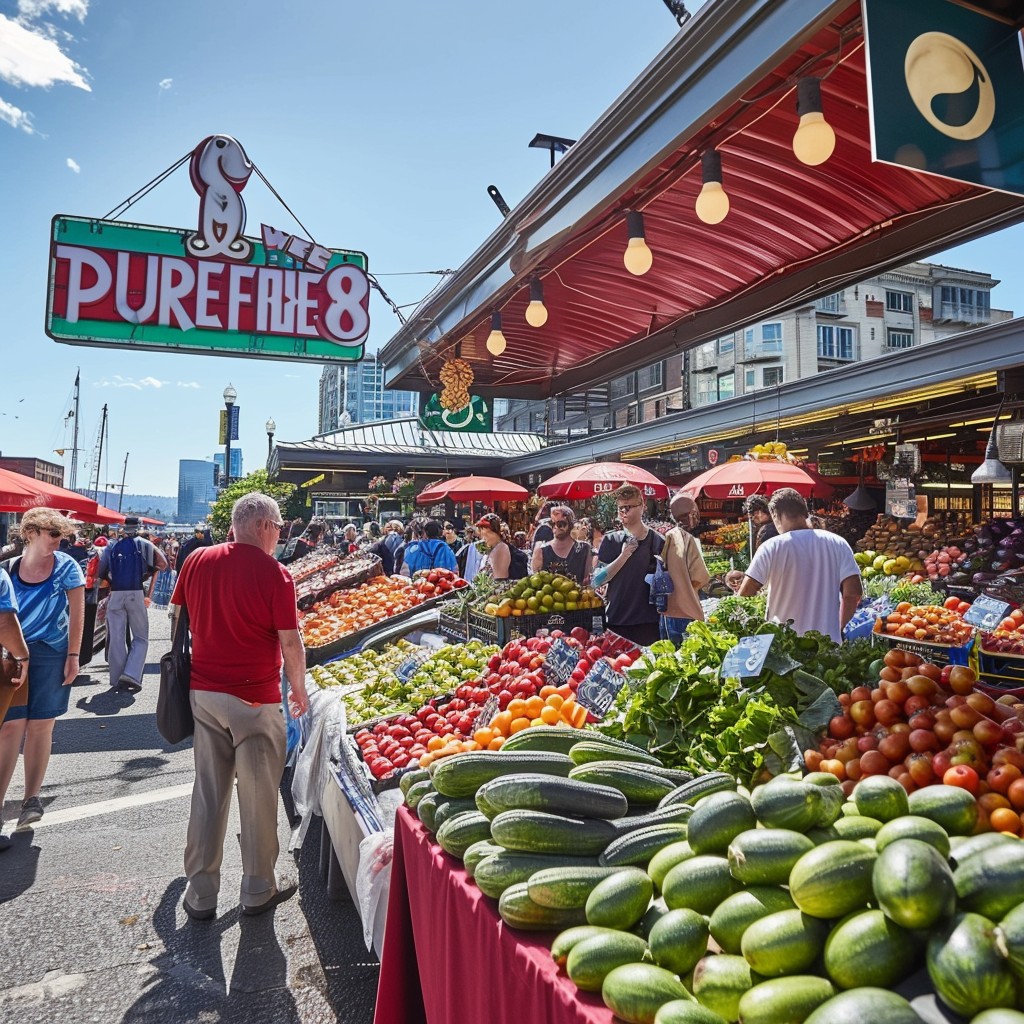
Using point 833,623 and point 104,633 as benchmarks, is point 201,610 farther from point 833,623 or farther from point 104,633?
point 104,633

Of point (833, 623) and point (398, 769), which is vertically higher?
point (833, 623)

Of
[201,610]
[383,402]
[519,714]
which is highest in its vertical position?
[383,402]

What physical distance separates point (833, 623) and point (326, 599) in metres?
A: 5.62

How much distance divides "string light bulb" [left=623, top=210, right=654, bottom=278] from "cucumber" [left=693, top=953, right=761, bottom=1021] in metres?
3.45

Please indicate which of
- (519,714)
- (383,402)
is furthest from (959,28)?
(383,402)

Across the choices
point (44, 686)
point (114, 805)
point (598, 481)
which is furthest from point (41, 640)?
point (598, 481)

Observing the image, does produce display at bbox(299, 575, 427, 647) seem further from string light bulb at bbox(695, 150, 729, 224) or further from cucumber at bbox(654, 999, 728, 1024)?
cucumber at bbox(654, 999, 728, 1024)

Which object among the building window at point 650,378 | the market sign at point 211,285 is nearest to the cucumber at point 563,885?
the market sign at point 211,285

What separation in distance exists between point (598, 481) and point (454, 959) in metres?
8.15

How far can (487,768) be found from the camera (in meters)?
2.17

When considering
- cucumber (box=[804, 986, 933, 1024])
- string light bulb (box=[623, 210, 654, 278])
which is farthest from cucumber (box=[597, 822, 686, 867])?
string light bulb (box=[623, 210, 654, 278])

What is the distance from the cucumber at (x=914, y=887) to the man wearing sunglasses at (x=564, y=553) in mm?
5062

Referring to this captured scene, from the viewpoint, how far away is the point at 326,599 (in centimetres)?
838

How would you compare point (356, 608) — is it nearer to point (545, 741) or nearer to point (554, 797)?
point (545, 741)
